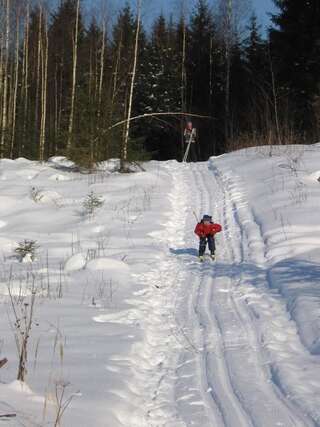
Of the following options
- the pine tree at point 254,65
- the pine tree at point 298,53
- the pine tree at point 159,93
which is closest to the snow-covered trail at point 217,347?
the pine tree at point 298,53

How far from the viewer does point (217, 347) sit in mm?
4496

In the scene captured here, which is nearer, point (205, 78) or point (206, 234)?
point (206, 234)

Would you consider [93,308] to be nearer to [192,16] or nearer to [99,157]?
[99,157]

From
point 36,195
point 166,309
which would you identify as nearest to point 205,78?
point 36,195

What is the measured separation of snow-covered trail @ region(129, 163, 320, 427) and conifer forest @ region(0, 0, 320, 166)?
299 inches

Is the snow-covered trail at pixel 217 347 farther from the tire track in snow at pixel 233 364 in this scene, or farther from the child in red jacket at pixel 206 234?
the child in red jacket at pixel 206 234

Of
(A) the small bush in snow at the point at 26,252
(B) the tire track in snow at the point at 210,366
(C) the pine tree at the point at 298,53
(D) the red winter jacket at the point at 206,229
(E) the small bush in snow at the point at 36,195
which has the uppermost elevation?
(C) the pine tree at the point at 298,53

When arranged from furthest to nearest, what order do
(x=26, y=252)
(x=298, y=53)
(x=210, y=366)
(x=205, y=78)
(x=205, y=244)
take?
1. (x=205, y=78)
2. (x=298, y=53)
3. (x=205, y=244)
4. (x=26, y=252)
5. (x=210, y=366)

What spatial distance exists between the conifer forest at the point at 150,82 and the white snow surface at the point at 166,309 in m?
3.46

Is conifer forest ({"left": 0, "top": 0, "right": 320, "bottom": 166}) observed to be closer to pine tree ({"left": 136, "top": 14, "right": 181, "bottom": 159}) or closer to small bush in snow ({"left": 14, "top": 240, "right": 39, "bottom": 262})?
pine tree ({"left": 136, "top": 14, "right": 181, "bottom": 159})

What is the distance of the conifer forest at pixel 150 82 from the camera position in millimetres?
15391

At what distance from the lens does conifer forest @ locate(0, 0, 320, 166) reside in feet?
50.5

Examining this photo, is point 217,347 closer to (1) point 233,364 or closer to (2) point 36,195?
(1) point 233,364

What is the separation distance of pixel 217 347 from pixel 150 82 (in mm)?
29455
